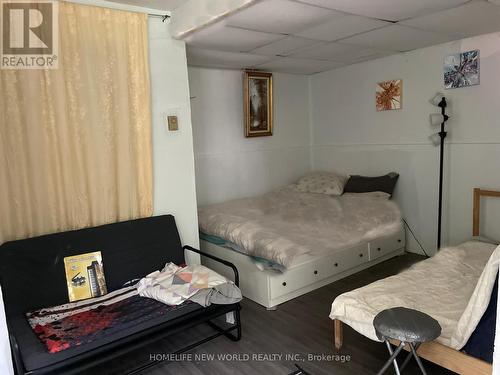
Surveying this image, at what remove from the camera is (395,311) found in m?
1.71

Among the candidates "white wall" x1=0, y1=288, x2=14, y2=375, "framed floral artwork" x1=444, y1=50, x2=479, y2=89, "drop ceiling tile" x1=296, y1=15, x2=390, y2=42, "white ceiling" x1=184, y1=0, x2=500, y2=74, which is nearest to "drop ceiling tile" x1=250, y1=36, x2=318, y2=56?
"white ceiling" x1=184, y1=0, x2=500, y2=74

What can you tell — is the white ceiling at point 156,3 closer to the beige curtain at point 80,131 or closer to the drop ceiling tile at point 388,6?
the beige curtain at point 80,131

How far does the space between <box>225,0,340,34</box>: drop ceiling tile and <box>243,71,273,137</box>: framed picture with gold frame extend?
161 centimetres

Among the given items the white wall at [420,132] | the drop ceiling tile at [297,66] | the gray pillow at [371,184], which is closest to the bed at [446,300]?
the white wall at [420,132]

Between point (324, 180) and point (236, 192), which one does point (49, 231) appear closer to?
point (236, 192)

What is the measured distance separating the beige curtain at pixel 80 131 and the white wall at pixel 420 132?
2.78m

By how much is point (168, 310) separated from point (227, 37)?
221 centimetres

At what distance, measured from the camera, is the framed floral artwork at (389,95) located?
4.09 m

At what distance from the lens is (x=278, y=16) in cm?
259

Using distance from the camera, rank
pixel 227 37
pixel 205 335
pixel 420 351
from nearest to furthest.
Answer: pixel 420 351 < pixel 205 335 < pixel 227 37

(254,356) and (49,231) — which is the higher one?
(49,231)

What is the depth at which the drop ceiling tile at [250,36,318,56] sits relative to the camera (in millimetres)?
3255

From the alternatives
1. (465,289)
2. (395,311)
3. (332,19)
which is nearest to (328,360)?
(395,311)

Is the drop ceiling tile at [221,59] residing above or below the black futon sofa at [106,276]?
above
